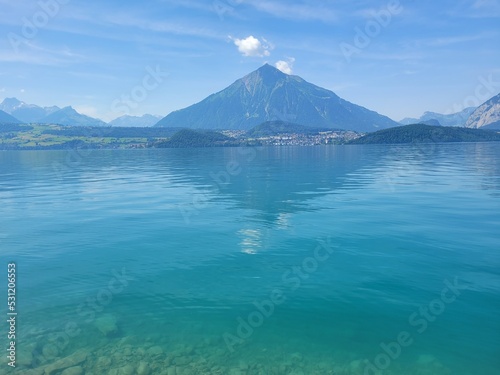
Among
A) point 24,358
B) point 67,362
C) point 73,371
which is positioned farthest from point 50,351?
point 73,371

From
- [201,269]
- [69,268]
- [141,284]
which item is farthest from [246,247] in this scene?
[69,268]

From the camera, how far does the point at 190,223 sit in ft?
165

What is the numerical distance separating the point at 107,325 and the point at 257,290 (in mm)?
11468

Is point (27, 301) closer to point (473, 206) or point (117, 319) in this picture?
point (117, 319)

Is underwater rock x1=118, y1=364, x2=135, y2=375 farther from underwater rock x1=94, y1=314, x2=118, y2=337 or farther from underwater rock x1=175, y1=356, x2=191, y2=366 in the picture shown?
underwater rock x1=94, y1=314, x2=118, y2=337

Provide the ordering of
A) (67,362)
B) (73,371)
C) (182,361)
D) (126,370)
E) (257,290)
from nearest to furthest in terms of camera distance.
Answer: (73,371), (126,370), (67,362), (182,361), (257,290)

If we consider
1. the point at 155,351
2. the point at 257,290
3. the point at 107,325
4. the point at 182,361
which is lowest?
the point at 182,361

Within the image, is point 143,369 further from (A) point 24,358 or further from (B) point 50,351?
(A) point 24,358

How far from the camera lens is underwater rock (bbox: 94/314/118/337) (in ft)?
76.0

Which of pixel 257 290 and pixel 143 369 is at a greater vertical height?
pixel 257 290

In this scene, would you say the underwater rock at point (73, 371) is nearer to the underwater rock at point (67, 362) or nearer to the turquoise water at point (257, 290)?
the turquoise water at point (257, 290)

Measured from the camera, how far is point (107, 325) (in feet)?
78.3

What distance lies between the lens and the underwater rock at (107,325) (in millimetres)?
23172

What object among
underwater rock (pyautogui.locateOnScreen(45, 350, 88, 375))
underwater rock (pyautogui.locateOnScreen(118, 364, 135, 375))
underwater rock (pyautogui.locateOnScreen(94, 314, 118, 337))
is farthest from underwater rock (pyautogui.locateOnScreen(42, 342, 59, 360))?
underwater rock (pyautogui.locateOnScreen(118, 364, 135, 375))
